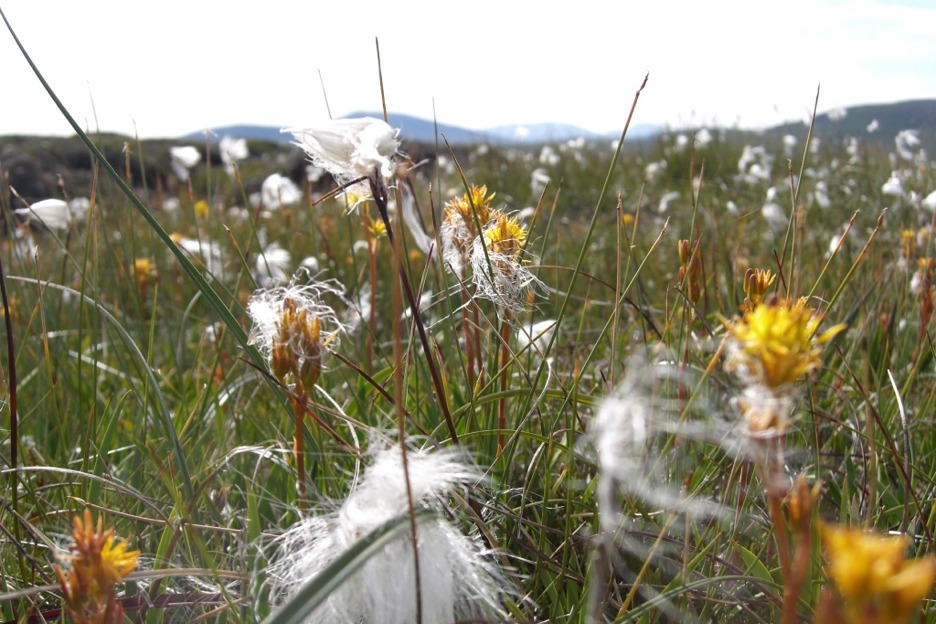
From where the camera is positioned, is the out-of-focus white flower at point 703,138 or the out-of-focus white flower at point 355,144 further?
the out-of-focus white flower at point 703,138

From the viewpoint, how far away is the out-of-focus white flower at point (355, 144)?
81 centimetres

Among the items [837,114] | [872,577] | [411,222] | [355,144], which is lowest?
[872,577]

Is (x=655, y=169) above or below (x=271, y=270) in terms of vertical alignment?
above

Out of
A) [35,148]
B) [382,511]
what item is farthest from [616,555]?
[35,148]

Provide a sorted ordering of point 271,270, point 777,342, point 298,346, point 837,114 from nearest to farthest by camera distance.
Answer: point 777,342
point 298,346
point 271,270
point 837,114

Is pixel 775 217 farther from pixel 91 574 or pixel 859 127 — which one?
pixel 859 127

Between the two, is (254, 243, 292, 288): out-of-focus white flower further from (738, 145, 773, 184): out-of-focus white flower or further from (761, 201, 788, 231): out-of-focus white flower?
(738, 145, 773, 184): out-of-focus white flower

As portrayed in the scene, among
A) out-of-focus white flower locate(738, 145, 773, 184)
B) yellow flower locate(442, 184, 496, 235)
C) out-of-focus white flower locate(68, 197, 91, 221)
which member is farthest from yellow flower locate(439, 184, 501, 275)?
out-of-focus white flower locate(738, 145, 773, 184)

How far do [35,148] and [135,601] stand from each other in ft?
45.4

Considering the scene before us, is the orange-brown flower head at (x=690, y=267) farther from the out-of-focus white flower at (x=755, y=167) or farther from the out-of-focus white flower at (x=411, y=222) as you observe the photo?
the out-of-focus white flower at (x=755, y=167)

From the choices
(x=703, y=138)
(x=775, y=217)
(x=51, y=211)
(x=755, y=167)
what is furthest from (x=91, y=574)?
(x=703, y=138)

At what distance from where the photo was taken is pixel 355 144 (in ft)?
2.73

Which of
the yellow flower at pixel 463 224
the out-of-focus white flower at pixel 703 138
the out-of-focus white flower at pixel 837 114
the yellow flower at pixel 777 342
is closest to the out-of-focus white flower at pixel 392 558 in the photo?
the yellow flower at pixel 777 342

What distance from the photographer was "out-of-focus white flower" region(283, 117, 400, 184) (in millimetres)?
812
